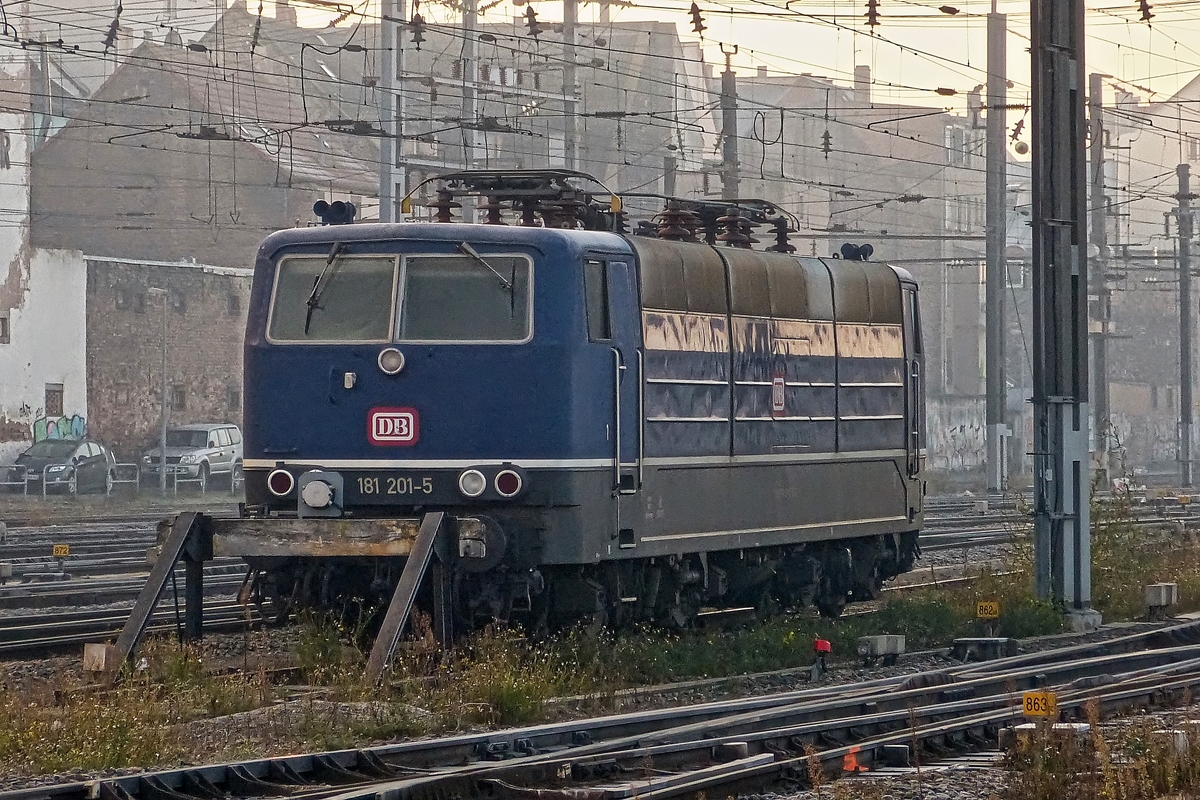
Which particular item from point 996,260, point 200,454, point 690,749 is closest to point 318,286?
point 690,749

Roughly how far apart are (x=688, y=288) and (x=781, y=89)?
69.4 meters

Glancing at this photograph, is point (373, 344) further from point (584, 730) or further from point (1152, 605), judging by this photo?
point (1152, 605)

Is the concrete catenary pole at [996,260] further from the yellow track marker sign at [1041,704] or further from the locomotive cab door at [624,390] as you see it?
the yellow track marker sign at [1041,704]

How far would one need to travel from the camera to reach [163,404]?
46344 mm

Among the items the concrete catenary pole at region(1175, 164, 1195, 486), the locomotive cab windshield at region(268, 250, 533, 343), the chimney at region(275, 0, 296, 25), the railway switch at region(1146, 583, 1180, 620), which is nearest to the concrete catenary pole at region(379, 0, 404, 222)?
the railway switch at region(1146, 583, 1180, 620)

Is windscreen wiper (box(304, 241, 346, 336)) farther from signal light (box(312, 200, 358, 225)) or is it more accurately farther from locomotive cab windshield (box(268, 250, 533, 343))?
signal light (box(312, 200, 358, 225))

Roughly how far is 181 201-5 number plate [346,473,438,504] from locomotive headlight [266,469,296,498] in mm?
406

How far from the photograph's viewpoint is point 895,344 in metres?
18.0

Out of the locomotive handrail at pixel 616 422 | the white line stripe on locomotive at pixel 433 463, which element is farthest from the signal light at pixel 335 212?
the locomotive handrail at pixel 616 422

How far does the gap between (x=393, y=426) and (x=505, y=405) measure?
2.48ft

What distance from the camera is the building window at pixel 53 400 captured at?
48.2m

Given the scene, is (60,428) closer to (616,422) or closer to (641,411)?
(641,411)

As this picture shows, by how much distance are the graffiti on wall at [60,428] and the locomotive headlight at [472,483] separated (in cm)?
3674

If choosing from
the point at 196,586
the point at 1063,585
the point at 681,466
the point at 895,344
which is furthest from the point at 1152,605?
the point at 196,586
